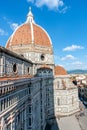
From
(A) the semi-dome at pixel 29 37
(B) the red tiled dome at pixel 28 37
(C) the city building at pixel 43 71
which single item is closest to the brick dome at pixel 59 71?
(C) the city building at pixel 43 71

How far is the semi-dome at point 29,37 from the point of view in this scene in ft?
113

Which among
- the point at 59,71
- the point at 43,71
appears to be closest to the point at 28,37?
the point at 43,71

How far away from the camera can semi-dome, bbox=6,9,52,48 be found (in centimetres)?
3459

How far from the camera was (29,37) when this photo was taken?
3472 centimetres

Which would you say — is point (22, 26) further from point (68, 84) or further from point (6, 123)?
point (6, 123)

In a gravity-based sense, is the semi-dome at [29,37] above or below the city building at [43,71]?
above

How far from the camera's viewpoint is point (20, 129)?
15.4m

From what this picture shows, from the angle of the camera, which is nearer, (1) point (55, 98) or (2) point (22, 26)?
(1) point (55, 98)

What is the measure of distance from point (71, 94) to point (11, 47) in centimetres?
1515

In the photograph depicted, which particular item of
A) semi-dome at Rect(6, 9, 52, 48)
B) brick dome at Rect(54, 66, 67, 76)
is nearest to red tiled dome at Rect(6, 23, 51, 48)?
semi-dome at Rect(6, 9, 52, 48)

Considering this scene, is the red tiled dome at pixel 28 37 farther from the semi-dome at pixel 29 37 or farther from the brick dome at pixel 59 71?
the brick dome at pixel 59 71

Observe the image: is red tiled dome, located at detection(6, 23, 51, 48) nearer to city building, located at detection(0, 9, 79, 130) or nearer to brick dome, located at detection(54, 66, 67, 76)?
city building, located at detection(0, 9, 79, 130)

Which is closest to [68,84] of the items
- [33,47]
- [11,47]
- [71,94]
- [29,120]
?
[71,94]

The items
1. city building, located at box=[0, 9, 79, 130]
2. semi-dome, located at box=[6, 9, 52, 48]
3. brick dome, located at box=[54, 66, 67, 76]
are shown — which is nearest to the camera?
city building, located at box=[0, 9, 79, 130]
